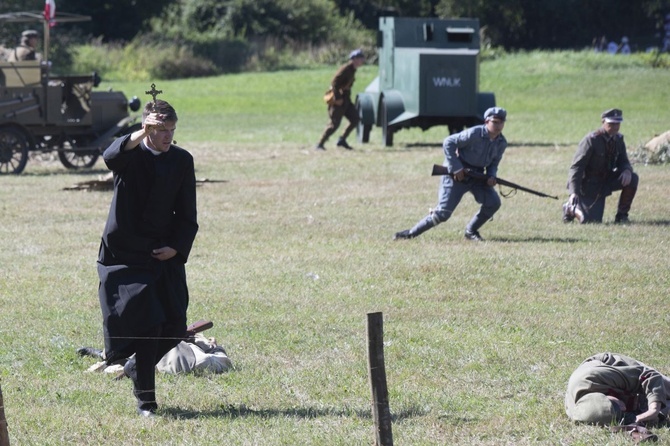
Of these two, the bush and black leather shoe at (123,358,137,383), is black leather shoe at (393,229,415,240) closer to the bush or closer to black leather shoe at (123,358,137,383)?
black leather shoe at (123,358,137,383)

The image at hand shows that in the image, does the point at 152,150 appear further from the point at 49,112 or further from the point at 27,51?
the point at 27,51

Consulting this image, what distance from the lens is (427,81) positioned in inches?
976

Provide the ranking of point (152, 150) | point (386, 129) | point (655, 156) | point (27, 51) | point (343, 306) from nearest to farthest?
1. point (152, 150)
2. point (343, 306)
3. point (27, 51)
4. point (655, 156)
5. point (386, 129)

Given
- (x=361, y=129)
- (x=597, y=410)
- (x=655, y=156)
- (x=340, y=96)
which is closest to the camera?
(x=597, y=410)

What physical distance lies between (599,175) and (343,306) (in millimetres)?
5886

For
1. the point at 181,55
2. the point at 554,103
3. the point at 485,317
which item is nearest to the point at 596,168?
the point at 485,317

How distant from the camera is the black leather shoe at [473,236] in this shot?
13.9 m

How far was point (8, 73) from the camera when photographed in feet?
68.6

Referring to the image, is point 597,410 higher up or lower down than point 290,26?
higher up

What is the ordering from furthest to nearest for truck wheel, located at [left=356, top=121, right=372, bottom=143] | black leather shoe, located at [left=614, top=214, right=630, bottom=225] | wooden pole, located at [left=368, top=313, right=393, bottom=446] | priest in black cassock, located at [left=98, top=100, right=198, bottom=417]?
truck wheel, located at [left=356, top=121, right=372, bottom=143], black leather shoe, located at [left=614, top=214, right=630, bottom=225], priest in black cassock, located at [left=98, top=100, right=198, bottom=417], wooden pole, located at [left=368, top=313, right=393, bottom=446]

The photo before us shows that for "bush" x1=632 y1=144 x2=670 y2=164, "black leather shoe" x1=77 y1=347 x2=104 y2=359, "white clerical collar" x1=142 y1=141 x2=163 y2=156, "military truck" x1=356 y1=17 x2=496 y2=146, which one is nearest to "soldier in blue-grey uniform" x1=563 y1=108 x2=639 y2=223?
"bush" x1=632 y1=144 x2=670 y2=164

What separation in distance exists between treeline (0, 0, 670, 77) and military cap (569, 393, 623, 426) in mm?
47297

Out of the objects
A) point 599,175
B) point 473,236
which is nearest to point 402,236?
point 473,236

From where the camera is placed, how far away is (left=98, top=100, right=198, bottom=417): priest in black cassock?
6902 mm
